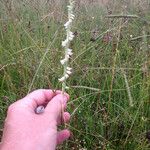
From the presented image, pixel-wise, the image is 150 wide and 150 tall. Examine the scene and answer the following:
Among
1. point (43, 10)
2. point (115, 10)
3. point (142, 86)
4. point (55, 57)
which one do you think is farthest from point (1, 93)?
point (115, 10)

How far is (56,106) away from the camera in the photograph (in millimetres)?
1433

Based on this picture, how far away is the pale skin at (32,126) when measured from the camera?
4.48ft

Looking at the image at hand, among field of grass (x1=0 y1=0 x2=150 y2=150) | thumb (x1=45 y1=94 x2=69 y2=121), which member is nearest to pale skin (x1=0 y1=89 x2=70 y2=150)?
thumb (x1=45 y1=94 x2=69 y2=121)

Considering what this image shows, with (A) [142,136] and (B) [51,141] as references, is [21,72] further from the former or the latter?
(B) [51,141]

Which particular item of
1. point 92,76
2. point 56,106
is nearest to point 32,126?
point 56,106

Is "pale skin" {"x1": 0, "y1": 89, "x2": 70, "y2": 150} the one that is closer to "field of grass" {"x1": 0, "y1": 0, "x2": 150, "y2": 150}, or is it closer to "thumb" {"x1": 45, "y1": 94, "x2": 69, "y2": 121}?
"thumb" {"x1": 45, "y1": 94, "x2": 69, "y2": 121}

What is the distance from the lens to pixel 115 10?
406 cm

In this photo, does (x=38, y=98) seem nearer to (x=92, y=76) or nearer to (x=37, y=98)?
(x=37, y=98)

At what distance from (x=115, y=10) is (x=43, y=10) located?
0.74 meters

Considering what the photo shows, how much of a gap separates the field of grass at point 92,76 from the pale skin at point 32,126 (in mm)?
338

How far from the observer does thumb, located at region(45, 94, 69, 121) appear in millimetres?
1419

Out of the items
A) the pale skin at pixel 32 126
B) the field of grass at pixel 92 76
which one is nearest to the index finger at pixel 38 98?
the pale skin at pixel 32 126

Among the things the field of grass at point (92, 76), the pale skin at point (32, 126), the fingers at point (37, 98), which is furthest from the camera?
the field of grass at point (92, 76)

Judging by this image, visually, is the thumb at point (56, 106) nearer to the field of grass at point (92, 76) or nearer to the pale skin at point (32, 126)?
the pale skin at point (32, 126)
